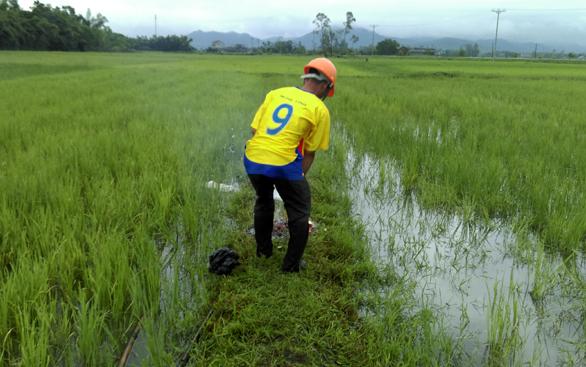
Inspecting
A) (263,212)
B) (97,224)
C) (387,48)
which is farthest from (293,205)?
(387,48)

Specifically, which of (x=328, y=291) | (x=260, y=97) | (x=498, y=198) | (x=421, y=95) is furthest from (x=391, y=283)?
(x=421, y=95)

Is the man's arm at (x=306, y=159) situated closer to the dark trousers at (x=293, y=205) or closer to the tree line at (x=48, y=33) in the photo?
the dark trousers at (x=293, y=205)

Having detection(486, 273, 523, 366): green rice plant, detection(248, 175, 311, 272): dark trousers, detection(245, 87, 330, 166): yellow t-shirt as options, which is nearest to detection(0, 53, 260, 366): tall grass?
detection(248, 175, 311, 272): dark trousers

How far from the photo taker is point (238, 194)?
11.8 feet

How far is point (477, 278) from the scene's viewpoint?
8.07 ft

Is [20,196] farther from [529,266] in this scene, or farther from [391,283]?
[529,266]

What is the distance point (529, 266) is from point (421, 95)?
27.4ft

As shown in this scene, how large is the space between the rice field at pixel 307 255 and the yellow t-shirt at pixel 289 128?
67 centimetres

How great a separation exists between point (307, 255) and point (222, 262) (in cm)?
56

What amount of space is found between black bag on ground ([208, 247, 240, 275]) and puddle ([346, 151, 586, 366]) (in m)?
0.90

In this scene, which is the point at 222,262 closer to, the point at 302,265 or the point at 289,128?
the point at 302,265

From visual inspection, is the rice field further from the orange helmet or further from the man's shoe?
the orange helmet

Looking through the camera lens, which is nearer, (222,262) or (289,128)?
(289,128)

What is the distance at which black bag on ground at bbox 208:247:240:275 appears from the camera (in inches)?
90.7
